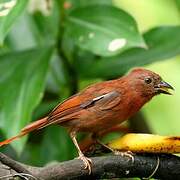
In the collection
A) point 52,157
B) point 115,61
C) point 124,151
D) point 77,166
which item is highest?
point 77,166

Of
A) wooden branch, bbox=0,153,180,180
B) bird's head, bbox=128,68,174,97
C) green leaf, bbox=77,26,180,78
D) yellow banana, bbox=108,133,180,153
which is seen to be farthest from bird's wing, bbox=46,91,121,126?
green leaf, bbox=77,26,180,78

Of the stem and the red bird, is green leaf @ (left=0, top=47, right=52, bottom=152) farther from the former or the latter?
the red bird

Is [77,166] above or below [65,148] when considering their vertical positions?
above

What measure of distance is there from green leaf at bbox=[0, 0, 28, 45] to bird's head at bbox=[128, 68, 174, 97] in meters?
0.70

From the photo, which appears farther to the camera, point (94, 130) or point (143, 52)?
point (143, 52)

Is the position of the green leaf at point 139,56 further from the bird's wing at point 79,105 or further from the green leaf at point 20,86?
the bird's wing at point 79,105

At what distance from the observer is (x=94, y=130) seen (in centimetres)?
340

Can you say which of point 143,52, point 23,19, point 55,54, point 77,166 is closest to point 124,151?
point 77,166

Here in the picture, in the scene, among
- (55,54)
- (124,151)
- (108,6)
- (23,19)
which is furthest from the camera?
(23,19)

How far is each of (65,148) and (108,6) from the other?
0.98 m

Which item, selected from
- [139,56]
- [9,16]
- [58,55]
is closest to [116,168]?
[9,16]

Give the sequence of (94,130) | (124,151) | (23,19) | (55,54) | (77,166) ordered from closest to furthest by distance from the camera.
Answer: (77,166), (124,151), (94,130), (55,54), (23,19)

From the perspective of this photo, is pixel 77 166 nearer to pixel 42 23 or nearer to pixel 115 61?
pixel 115 61

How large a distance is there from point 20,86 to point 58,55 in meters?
0.45
